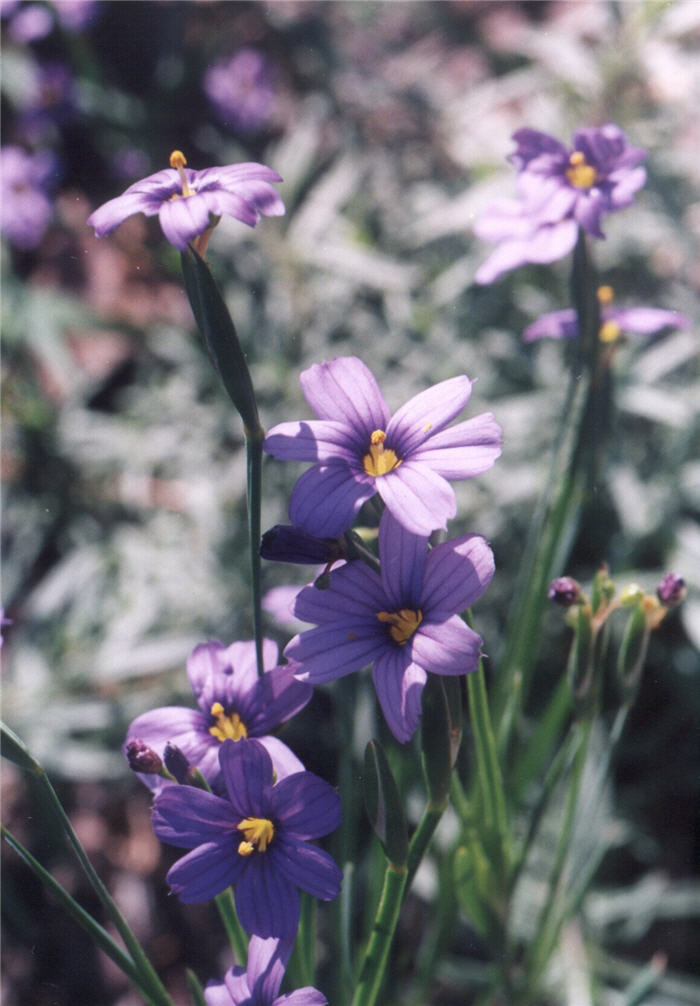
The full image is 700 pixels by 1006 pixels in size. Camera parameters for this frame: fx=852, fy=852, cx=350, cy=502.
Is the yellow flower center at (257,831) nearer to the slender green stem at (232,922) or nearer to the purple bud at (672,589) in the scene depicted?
the slender green stem at (232,922)

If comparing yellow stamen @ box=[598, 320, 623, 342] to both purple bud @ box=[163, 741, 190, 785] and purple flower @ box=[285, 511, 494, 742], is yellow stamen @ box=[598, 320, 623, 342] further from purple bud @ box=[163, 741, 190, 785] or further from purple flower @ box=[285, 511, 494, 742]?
purple bud @ box=[163, 741, 190, 785]

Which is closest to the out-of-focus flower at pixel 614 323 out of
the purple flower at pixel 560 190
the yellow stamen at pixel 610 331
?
the yellow stamen at pixel 610 331

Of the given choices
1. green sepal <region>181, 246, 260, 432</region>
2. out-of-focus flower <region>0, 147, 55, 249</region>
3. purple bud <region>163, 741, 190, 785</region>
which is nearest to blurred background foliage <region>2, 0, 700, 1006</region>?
out-of-focus flower <region>0, 147, 55, 249</region>

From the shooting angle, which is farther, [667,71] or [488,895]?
[667,71]

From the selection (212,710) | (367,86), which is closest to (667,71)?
(367,86)

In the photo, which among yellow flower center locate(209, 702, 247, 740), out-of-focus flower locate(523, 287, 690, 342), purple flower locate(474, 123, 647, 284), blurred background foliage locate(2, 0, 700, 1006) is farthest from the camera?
blurred background foliage locate(2, 0, 700, 1006)

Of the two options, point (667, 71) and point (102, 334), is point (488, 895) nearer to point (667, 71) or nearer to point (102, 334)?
point (667, 71)

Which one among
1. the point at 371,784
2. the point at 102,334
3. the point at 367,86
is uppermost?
the point at 367,86
